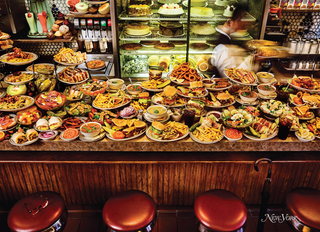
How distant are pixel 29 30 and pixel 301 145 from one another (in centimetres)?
478

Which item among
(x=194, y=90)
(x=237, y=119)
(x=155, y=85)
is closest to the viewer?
(x=237, y=119)

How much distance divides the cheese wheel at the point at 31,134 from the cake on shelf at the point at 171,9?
9.39 ft

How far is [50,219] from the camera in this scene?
84.0 inches

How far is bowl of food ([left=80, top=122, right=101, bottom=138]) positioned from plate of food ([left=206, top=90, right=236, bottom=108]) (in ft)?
3.91

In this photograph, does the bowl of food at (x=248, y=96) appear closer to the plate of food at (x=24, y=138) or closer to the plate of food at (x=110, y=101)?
the plate of food at (x=110, y=101)

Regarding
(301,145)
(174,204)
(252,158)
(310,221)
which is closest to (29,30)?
(174,204)

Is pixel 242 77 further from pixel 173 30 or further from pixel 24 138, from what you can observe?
pixel 24 138

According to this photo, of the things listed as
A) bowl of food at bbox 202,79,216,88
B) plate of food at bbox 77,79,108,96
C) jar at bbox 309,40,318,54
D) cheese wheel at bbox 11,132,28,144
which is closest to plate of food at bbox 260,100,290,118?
bowl of food at bbox 202,79,216,88

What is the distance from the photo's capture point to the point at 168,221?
3.02 m

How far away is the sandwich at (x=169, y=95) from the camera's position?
9.23ft

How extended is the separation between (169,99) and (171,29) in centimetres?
199

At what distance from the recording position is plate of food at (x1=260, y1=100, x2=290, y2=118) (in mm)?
2658

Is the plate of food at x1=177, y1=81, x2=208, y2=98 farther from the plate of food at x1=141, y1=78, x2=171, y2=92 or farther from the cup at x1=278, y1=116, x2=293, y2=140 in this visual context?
the cup at x1=278, y1=116, x2=293, y2=140

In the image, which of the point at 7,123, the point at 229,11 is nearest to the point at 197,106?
the point at 7,123
